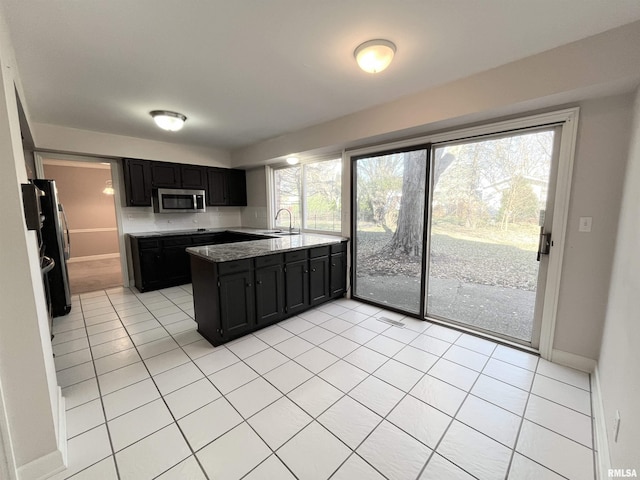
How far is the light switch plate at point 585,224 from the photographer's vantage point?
210 centimetres

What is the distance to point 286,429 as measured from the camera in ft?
5.39

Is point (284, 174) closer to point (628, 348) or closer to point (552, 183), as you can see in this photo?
point (552, 183)

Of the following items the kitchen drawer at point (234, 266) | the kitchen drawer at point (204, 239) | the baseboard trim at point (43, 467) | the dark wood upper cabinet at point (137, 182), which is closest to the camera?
the baseboard trim at point (43, 467)

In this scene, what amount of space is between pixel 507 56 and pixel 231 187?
472 centimetres

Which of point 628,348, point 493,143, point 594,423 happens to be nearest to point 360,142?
point 493,143

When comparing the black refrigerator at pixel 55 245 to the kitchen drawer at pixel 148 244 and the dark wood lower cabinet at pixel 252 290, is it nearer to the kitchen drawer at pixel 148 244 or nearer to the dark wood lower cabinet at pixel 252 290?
the kitchen drawer at pixel 148 244

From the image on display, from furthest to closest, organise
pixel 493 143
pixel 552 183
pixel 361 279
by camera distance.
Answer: pixel 361 279 < pixel 493 143 < pixel 552 183

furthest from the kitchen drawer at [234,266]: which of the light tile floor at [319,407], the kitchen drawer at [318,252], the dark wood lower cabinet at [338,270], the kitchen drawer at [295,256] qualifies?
the dark wood lower cabinet at [338,270]

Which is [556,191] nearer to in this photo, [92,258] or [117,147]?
[117,147]

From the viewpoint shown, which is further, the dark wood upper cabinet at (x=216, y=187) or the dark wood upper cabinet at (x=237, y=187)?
the dark wood upper cabinet at (x=237, y=187)

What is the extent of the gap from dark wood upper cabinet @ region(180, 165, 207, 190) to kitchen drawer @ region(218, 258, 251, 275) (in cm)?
289

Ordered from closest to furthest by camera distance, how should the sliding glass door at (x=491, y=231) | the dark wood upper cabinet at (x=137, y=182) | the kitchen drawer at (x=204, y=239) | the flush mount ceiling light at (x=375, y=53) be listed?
the flush mount ceiling light at (x=375, y=53) → the sliding glass door at (x=491, y=231) → the dark wood upper cabinet at (x=137, y=182) → the kitchen drawer at (x=204, y=239)

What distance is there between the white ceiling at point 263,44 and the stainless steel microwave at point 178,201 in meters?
1.70

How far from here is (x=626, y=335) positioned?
142 cm
